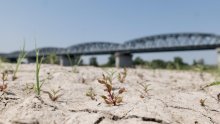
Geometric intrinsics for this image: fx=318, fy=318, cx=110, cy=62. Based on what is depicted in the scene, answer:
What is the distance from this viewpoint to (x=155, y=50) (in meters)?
79.1

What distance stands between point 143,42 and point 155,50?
1090 inches

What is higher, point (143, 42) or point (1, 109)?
point (143, 42)

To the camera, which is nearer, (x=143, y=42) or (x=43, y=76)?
(x=43, y=76)

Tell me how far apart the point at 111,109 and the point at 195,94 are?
1.47m

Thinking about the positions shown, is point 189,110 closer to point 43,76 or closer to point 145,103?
point 145,103

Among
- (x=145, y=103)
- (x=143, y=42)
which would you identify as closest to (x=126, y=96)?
(x=145, y=103)

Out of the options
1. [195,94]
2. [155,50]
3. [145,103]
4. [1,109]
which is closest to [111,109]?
[145,103]

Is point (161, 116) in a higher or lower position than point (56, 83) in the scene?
lower

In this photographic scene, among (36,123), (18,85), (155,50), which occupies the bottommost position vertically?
(36,123)

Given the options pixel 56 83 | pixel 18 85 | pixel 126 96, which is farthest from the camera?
pixel 56 83

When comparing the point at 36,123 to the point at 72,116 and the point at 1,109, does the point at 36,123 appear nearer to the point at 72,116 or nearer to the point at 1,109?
the point at 72,116

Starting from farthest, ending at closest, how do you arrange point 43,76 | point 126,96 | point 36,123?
point 43,76 → point 126,96 → point 36,123

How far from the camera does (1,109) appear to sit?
2.64m

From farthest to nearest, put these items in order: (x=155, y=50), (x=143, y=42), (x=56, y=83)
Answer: (x=143, y=42), (x=155, y=50), (x=56, y=83)
